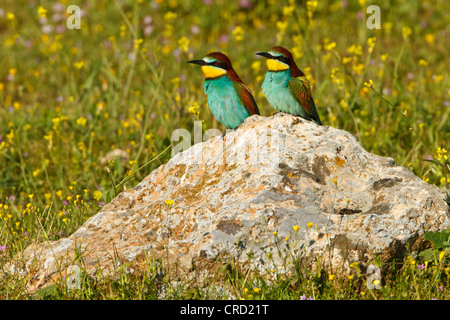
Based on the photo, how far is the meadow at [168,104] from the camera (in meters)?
2.82

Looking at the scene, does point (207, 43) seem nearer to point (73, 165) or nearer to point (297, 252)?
point (73, 165)

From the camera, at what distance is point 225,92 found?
4113 mm

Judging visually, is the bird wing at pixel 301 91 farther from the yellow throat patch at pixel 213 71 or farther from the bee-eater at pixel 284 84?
the yellow throat patch at pixel 213 71

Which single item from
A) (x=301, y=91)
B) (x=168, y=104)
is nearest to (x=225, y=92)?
(x=301, y=91)

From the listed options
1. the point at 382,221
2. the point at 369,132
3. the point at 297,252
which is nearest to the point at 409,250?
the point at 382,221

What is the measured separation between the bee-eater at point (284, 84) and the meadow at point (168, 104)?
526 mm

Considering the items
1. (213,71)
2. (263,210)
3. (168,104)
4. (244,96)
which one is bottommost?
(263,210)

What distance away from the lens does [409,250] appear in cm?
292

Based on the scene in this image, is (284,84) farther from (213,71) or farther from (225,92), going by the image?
(213,71)

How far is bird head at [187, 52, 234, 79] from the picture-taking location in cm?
407

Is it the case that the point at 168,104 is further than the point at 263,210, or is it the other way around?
the point at 168,104

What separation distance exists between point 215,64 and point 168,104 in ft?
4.57

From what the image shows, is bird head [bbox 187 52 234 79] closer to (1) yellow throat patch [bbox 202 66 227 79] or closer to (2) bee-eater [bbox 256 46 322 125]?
(1) yellow throat patch [bbox 202 66 227 79]
